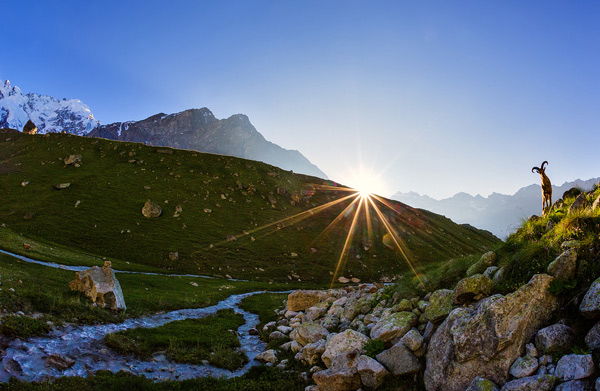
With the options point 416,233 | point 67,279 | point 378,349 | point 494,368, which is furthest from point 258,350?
point 416,233

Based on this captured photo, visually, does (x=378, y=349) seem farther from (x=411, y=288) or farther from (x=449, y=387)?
(x=411, y=288)

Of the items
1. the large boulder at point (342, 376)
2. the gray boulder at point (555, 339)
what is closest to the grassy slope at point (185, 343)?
the large boulder at point (342, 376)

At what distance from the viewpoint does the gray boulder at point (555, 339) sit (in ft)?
29.3

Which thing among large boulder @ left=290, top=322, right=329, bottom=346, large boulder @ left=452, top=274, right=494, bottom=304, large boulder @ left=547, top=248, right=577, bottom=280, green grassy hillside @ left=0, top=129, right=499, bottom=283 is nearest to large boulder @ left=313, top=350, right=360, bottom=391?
large boulder @ left=290, top=322, right=329, bottom=346

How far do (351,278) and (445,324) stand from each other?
65.6 meters

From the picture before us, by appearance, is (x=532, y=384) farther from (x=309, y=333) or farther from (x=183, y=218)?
(x=183, y=218)

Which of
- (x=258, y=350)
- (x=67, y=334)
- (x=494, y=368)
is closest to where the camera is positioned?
(x=494, y=368)

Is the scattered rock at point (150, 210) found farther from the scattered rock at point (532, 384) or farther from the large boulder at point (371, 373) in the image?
the scattered rock at point (532, 384)

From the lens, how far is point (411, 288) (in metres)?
17.8

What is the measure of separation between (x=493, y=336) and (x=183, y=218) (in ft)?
262

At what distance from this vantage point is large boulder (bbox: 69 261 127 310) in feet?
76.1

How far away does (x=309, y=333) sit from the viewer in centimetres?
1866

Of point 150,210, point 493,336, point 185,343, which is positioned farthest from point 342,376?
point 150,210

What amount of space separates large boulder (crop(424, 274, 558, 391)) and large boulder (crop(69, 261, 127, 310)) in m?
23.1
